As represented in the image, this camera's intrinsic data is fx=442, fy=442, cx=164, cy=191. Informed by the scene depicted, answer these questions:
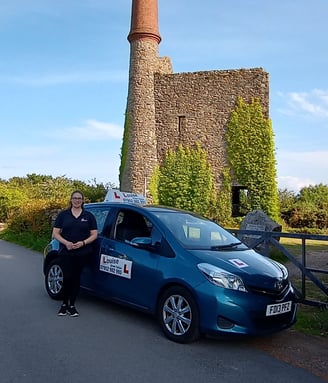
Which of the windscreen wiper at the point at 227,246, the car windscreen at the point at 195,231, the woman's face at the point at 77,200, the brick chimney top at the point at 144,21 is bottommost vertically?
the windscreen wiper at the point at 227,246

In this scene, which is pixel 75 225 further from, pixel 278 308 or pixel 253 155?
pixel 253 155

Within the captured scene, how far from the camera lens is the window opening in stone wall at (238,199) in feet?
87.2

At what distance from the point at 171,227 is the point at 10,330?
2.53 metres

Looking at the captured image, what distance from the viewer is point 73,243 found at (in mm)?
6570

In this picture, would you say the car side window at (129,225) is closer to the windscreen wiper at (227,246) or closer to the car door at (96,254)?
the car door at (96,254)

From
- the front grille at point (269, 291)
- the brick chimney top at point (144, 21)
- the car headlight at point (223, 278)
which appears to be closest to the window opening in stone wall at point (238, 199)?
the brick chimney top at point (144, 21)

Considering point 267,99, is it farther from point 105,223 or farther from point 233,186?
point 105,223

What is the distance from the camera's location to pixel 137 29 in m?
26.5

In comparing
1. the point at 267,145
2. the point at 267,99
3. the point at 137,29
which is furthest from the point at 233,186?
the point at 137,29

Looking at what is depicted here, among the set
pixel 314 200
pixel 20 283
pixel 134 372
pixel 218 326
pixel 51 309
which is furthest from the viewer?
pixel 314 200

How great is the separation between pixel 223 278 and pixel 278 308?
831 mm

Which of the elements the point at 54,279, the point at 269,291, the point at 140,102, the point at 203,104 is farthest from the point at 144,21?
the point at 269,291

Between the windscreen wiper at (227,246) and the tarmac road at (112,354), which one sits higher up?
the windscreen wiper at (227,246)

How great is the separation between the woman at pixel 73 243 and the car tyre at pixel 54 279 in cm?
→ 71
